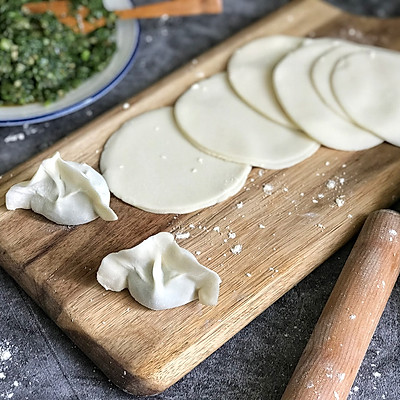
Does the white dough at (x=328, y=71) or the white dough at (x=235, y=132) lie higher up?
the white dough at (x=328, y=71)

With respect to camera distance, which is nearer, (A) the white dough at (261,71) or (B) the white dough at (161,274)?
(B) the white dough at (161,274)

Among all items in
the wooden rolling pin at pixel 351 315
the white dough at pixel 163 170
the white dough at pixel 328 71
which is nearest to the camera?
the wooden rolling pin at pixel 351 315

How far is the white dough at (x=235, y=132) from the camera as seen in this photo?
2.07 meters

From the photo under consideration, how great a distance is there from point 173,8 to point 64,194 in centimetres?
113

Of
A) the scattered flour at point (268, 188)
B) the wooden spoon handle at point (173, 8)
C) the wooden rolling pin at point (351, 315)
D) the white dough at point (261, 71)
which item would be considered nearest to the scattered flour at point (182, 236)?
the scattered flour at point (268, 188)

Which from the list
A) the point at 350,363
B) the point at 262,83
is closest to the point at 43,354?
the point at 350,363

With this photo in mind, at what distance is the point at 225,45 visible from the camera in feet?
8.30

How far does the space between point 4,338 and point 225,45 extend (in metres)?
1.43

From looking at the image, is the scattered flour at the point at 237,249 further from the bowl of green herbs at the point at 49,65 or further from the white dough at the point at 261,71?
the bowl of green herbs at the point at 49,65

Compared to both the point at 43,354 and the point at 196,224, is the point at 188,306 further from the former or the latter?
the point at 43,354

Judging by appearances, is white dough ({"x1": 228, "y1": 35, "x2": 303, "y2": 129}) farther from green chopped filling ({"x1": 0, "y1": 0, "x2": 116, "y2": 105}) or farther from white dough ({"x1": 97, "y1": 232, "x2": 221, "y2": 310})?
white dough ({"x1": 97, "y1": 232, "x2": 221, "y2": 310})

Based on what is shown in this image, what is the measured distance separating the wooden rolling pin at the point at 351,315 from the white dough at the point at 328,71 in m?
0.50

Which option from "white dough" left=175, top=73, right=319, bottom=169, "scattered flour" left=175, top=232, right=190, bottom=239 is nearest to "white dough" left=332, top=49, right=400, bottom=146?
"white dough" left=175, top=73, right=319, bottom=169

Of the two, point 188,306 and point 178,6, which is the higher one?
point 178,6
